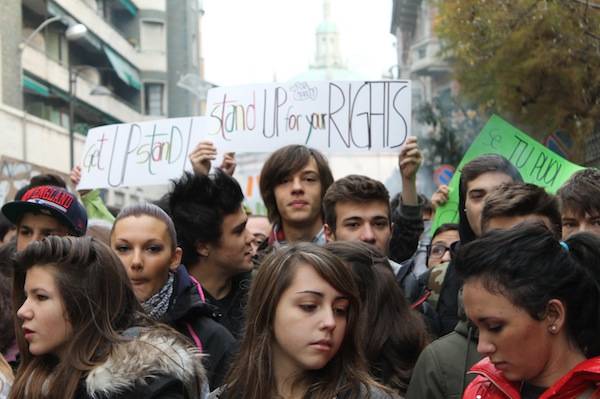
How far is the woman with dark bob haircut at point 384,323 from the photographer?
4266mm

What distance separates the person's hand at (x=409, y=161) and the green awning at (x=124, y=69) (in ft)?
135

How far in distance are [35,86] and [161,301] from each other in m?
32.9

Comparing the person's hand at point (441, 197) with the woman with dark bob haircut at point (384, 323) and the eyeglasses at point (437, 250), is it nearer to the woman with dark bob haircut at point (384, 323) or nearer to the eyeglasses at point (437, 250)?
the eyeglasses at point (437, 250)

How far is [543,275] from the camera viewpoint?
10.5ft

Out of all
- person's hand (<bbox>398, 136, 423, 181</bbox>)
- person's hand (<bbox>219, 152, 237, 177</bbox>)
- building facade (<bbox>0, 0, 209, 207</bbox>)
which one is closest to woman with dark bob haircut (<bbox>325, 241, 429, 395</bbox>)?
person's hand (<bbox>398, 136, 423, 181</bbox>)

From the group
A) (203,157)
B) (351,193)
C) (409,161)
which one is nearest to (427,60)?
(203,157)

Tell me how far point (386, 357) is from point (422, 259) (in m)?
2.80

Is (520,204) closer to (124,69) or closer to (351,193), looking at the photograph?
(351,193)

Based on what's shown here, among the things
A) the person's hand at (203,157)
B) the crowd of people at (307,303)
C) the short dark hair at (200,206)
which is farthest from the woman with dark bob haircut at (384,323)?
the person's hand at (203,157)

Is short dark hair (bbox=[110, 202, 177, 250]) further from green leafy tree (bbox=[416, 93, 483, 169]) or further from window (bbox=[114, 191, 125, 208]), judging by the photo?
window (bbox=[114, 191, 125, 208])

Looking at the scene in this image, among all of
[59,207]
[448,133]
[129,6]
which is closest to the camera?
[59,207]

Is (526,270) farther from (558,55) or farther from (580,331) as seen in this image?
(558,55)

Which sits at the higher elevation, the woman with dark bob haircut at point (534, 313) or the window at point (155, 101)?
the window at point (155, 101)

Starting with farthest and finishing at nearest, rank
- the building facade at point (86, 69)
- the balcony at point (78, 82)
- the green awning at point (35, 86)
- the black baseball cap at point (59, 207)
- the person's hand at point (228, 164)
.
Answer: the balcony at point (78, 82), the green awning at point (35, 86), the building facade at point (86, 69), the person's hand at point (228, 164), the black baseball cap at point (59, 207)
